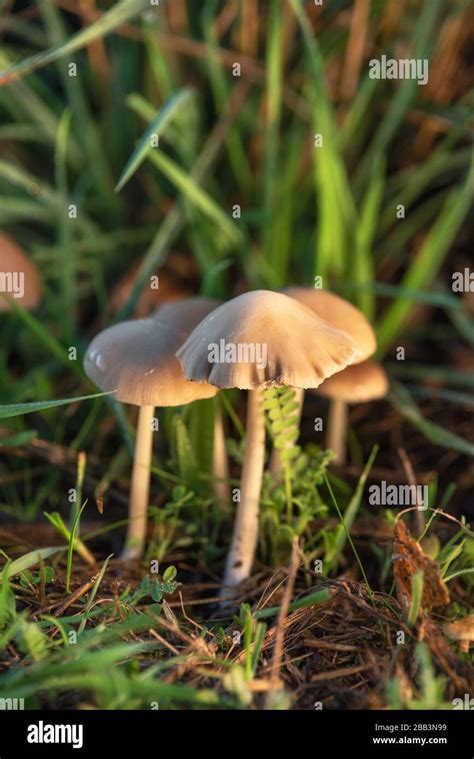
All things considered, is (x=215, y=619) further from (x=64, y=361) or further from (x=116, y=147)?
(x=116, y=147)

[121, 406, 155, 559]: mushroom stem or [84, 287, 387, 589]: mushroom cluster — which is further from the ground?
[84, 287, 387, 589]: mushroom cluster

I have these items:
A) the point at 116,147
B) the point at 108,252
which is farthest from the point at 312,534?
the point at 116,147

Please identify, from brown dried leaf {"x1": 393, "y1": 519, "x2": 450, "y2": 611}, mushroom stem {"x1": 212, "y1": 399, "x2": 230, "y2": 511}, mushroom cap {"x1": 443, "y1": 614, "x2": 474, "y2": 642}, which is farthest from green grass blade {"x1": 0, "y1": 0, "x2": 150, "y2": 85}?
mushroom cap {"x1": 443, "y1": 614, "x2": 474, "y2": 642}

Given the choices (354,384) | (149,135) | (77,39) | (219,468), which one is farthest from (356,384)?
(77,39)

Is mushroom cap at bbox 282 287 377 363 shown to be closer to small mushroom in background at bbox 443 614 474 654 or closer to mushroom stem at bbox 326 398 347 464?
mushroom stem at bbox 326 398 347 464

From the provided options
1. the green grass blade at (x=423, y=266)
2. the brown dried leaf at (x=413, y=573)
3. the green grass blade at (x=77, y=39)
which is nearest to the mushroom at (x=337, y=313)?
the brown dried leaf at (x=413, y=573)

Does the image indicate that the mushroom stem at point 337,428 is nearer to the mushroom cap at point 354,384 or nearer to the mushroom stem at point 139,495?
the mushroom cap at point 354,384
